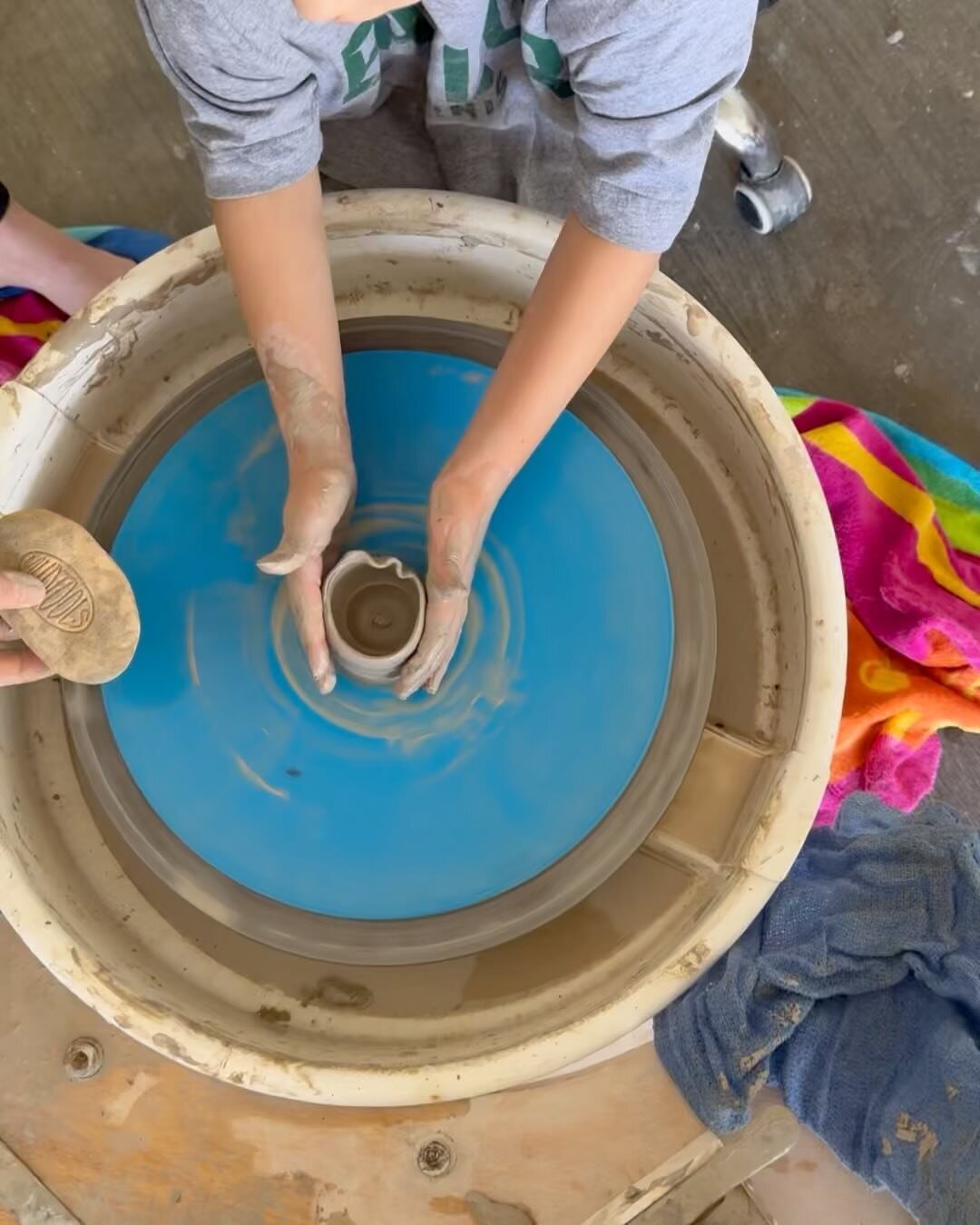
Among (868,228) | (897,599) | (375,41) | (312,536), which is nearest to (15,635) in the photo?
(312,536)

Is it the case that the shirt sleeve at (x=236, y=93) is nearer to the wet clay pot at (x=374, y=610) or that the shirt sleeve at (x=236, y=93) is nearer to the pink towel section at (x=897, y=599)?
the wet clay pot at (x=374, y=610)

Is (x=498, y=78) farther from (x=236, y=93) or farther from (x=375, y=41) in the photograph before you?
(x=236, y=93)

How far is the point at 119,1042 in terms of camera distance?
1.19m

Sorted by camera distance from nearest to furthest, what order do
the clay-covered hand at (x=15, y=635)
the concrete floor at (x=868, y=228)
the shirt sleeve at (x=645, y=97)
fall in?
1. the shirt sleeve at (x=645, y=97)
2. the clay-covered hand at (x=15, y=635)
3. the concrete floor at (x=868, y=228)

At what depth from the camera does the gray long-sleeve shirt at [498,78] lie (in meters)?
0.84

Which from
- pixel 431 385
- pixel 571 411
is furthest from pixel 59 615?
pixel 571 411

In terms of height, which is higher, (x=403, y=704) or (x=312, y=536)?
(x=312, y=536)

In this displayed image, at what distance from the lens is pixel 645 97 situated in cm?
86

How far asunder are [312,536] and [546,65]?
52 centimetres

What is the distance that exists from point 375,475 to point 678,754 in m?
0.44

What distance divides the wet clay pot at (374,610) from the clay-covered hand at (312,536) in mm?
18

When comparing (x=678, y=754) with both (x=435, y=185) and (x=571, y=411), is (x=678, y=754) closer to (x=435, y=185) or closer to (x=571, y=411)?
(x=571, y=411)

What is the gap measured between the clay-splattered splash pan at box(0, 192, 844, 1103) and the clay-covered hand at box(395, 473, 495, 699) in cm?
9

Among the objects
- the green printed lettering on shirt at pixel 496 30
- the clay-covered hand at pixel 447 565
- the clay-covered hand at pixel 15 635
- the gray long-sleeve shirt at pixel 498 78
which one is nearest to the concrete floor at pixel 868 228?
the gray long-sleeve shirt at pixel 498 78
